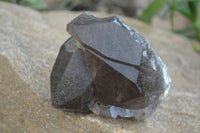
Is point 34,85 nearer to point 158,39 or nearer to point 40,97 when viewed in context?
point 40,97

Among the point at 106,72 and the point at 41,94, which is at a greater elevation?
the point at 106,72

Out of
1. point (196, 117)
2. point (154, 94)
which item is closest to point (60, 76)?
point (154, 94)

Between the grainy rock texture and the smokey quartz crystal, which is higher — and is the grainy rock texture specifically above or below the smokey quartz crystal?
below

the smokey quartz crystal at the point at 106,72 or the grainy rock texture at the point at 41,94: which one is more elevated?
the smokey quartz crystal at the point at 106,72

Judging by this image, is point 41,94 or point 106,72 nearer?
point 106,72
